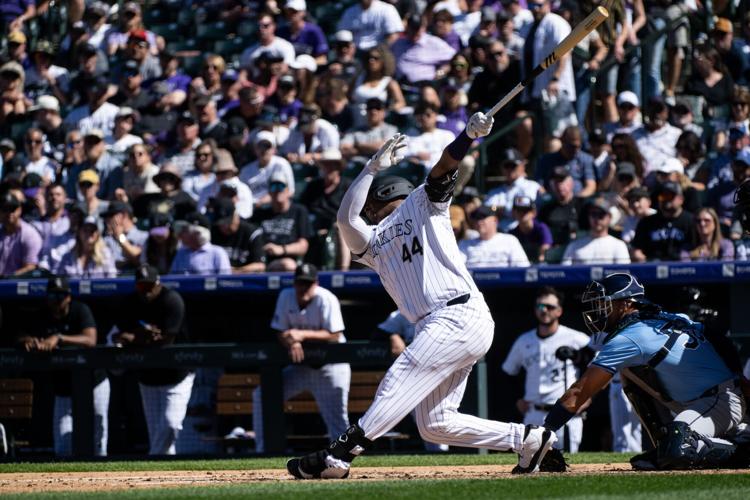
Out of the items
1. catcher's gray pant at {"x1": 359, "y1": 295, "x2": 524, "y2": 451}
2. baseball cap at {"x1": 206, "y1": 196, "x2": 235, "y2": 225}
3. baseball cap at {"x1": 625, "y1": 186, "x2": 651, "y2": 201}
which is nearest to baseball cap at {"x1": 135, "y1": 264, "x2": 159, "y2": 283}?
baseball cap at {"x1": 206, "y1": 196, "x2": 235, "y2": 225}

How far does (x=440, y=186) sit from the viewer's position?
21.2 ft

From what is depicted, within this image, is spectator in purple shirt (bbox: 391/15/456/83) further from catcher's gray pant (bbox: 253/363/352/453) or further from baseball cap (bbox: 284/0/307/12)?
catcher's gray pant (bbox: 253/363/352/453)

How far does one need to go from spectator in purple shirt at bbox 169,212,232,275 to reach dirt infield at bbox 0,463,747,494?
362 centimetres

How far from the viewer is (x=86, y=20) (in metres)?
→ 17.3

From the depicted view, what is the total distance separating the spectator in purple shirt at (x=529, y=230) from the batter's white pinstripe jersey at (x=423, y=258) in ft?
16.4

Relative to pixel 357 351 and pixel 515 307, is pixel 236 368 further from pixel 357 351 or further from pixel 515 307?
pixel 515 307

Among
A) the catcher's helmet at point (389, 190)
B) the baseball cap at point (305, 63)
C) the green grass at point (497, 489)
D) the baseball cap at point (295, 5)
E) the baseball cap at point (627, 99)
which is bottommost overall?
the green grass at point (497, 489)

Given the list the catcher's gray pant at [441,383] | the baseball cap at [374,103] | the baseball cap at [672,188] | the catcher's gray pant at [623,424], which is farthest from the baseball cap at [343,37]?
the catcher's gray pant at [441,383]

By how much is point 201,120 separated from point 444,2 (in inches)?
122

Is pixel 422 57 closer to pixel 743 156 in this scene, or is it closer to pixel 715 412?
pixel 743 156

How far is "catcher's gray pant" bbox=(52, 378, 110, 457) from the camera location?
A: 10828 mm

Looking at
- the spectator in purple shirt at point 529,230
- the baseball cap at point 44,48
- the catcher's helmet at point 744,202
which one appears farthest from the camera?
the baseball cap at point 44,48

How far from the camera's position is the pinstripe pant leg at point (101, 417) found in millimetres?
10805

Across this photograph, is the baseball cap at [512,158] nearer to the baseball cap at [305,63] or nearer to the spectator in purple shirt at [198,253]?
the spectator in purple shirt at [198,253]
